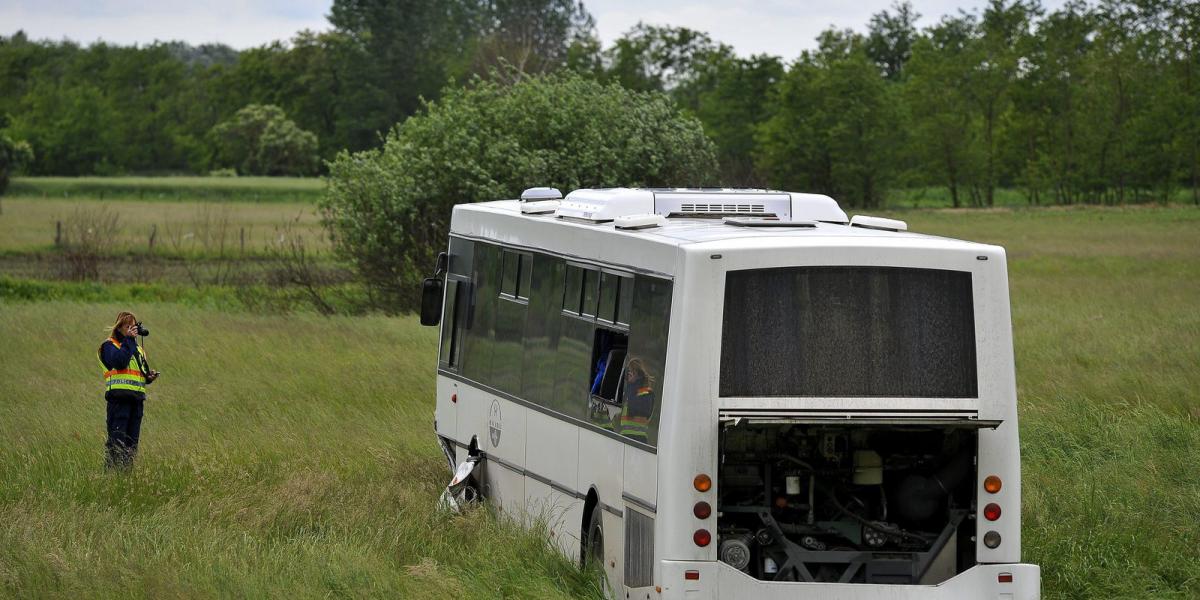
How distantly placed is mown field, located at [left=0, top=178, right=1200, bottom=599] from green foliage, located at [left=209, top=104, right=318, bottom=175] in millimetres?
99849

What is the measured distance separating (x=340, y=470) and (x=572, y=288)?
4.36 meters

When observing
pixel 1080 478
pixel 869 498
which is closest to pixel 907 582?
pixel 869 498

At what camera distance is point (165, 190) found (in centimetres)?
9981

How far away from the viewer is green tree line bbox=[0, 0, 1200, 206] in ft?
308

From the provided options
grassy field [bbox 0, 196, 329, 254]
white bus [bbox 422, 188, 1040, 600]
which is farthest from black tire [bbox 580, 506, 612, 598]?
grassy field [bbox 0, 196, 329, 254]

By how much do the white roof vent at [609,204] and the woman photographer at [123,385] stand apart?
4.73m

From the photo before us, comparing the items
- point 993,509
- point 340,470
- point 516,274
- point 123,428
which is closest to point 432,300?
point 340,470

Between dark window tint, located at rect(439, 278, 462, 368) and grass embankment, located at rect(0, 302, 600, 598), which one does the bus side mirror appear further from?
grass embankment, located at rect(0, 302, 600, 598)

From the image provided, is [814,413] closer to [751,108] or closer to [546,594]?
[546,594]

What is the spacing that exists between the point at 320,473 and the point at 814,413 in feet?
20.3

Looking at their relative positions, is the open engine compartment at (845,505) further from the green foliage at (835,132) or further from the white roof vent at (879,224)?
the green foliage at (835,132)

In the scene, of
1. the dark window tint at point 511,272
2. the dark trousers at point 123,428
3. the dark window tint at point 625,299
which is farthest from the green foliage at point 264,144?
the dark window tint at point 625,299

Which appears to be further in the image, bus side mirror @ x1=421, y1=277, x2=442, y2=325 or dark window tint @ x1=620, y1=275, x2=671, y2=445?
bus side mirror @ x1=421, y1=277, x2=442, y2=325

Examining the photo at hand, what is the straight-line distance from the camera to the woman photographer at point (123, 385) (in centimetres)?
1448
